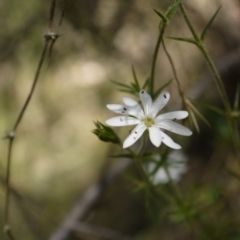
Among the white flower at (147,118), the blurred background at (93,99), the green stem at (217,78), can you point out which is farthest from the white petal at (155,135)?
the blurred background at (93,99)

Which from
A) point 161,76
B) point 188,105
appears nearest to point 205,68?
point 161,76

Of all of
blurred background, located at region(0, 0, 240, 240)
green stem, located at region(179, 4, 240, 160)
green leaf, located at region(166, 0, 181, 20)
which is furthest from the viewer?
blurred background, located at region(0, 0, 240, 240)

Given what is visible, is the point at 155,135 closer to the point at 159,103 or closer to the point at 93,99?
the point at 159,103

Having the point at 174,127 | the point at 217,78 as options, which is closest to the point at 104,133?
the point at 174,127

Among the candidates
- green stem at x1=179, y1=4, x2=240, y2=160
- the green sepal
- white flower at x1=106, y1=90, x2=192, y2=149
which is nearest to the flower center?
white flower at x1=106, y1=90, x2=192, y2=149

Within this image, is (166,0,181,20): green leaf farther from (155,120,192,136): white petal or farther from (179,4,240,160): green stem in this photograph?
(155,120,192,136): white petal

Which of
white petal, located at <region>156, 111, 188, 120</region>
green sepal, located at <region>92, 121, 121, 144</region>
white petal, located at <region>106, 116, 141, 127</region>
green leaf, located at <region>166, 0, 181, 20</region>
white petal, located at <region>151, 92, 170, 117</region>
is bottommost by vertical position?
green sepal, located at <region>92, 121, 121, 144</region>

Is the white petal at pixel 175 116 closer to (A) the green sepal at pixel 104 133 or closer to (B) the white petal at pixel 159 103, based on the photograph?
(B) the white petal at pixel 159 103
